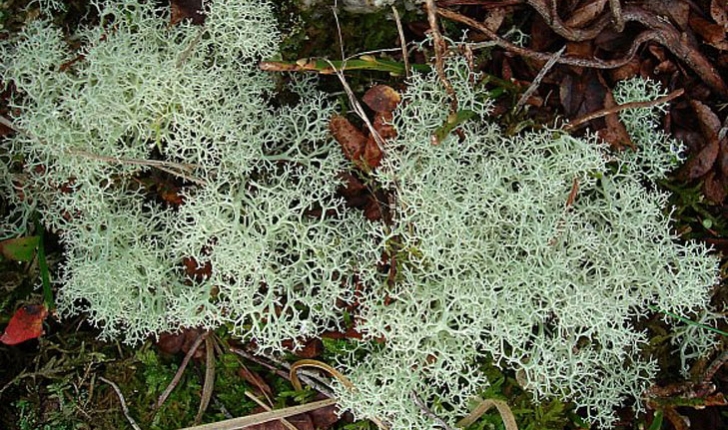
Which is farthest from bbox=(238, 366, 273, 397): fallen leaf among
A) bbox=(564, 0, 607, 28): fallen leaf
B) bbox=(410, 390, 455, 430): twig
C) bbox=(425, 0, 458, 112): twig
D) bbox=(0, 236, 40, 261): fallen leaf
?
bbox=(564, 0, 607, 28): fallen leaf

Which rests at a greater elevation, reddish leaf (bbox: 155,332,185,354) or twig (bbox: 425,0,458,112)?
twig (bbox: 425,0,458,112)

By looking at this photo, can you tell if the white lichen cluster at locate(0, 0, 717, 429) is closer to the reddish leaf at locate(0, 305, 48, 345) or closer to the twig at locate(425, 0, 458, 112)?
the twig at locate(425, 0, 458, 112)

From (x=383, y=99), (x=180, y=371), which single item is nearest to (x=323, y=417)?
(x=180, y=371)

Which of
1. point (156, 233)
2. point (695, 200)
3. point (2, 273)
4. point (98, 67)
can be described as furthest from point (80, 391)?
point (695, 200)

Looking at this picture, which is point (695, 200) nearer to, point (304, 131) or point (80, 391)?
point (304, 131)

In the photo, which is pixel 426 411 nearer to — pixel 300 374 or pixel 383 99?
pixel 300 374

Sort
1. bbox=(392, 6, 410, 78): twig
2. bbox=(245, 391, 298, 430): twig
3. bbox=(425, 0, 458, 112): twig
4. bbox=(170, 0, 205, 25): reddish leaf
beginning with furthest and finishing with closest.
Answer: bbox=(245, 391, 298, 430): twig, bbox=(170, 0, 205, 25): reddish leaf, bbox=(392, 6, 410, 78): twig, bbox=(425, 0, 458, 112): twig

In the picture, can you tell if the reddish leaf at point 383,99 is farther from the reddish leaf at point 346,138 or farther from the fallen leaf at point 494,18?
the fallen leaf at point 494,18
